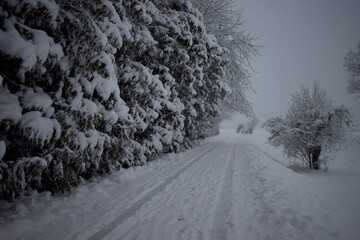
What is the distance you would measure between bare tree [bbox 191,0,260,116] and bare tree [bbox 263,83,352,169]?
4.93m

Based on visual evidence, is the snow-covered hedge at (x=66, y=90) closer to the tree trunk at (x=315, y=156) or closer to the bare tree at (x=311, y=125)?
the bare tree at (x=311, y=125)

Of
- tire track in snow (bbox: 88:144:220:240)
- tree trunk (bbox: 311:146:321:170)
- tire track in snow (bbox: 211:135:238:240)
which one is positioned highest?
tree trunk (bbox: 311:146:321:170)

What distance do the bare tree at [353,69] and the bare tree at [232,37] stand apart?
40.8 feet

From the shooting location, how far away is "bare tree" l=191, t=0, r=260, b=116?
1130cm

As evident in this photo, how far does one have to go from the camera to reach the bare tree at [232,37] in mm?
11305

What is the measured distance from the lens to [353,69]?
58.9 ft

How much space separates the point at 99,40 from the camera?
3.49m

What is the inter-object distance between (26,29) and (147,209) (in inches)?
140

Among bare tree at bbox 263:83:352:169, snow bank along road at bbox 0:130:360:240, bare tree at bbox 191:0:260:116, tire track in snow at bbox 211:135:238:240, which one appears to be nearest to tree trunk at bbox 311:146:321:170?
bare tree at bbox 263:83:352:169

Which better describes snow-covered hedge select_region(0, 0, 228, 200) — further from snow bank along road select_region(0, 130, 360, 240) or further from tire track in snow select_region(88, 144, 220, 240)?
tire track in snow select_region(88, 144, 220, 240)

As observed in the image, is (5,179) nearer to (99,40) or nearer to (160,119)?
(99,40)

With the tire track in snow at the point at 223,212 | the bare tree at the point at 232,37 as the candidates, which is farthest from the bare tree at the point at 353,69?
the tire track in snow at the point at 223,212

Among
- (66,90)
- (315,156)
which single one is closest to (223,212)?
(66,90)

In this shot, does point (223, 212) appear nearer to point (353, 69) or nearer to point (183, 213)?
point (183, 213)
